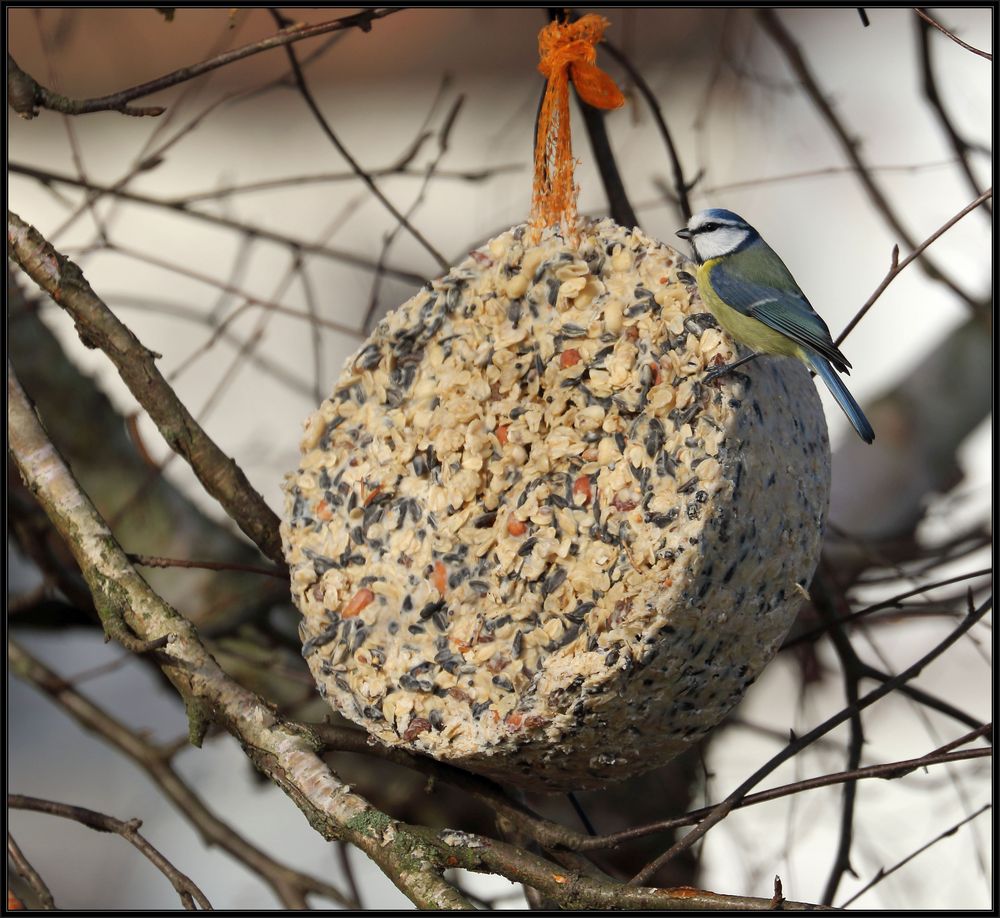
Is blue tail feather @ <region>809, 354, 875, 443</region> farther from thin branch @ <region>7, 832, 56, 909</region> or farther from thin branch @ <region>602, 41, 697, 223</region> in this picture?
thin branch @ <region>7, 832, 56, 909</region>

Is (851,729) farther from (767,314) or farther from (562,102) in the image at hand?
(562,102)

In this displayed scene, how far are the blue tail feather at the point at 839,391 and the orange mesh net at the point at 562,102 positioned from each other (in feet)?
0.79

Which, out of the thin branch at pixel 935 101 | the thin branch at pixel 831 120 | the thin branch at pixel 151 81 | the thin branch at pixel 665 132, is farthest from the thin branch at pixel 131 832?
the thin branch at pixel 935 101

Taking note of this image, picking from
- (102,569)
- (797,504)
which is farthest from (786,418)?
(102,569)

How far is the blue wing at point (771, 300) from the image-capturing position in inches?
35.1

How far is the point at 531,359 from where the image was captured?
1.02m

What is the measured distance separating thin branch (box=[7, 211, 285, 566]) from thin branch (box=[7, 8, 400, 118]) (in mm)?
125

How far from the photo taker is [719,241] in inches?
38.6

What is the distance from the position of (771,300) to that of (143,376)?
658 mm

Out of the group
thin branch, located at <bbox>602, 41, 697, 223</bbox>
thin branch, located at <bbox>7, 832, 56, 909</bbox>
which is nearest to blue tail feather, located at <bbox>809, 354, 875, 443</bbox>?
thin branch, located at <bbox>602, 41, 697, 223</bbox>

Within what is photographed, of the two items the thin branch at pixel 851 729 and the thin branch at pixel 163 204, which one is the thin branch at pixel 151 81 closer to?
the thin branch at pixel 163 204

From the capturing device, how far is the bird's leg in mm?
875

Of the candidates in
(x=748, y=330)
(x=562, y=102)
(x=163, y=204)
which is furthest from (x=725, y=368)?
(x=163, y=204)

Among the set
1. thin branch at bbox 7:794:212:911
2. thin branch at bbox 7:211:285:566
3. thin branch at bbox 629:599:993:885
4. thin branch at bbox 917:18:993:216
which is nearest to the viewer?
thin branch at bbox 629:599:993:885
